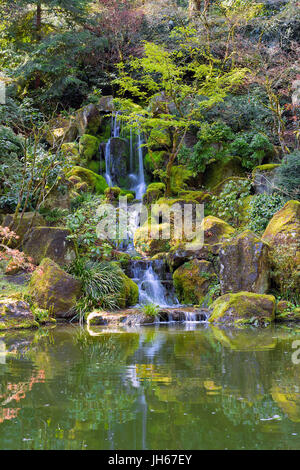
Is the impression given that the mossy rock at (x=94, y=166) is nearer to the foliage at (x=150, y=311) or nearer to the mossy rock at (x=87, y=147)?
the mossy rock at (x=87, y=147)

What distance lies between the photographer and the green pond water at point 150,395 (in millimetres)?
2496

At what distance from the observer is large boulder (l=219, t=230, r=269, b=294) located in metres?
8.92

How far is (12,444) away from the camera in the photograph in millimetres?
2408

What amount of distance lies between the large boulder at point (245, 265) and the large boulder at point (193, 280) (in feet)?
3.29

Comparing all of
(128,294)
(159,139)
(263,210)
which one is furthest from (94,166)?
(128,294)

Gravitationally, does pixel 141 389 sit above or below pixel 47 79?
below

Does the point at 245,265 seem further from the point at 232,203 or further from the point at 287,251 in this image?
the point at 232,203

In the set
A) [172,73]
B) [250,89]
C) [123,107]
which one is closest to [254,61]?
[250,89]

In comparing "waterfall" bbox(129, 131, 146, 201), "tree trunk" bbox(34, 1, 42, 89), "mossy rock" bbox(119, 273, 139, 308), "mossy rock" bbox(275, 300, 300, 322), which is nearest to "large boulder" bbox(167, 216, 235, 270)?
"mossy rock" bbox(119, 273, 139, 308)

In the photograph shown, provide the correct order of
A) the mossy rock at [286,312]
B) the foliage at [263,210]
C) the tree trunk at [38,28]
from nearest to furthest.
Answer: the mossy rock at [286,312] → the foliage at [263,210] → the tree trunk at [38,28]

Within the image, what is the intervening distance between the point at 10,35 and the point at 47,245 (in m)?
13.7

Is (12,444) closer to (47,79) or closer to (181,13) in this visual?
(47,79)

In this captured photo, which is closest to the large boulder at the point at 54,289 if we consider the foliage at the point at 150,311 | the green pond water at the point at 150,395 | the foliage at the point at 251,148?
the foliage at the point at 150,311

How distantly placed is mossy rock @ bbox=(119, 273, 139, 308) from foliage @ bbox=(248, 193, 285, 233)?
3719 mm
